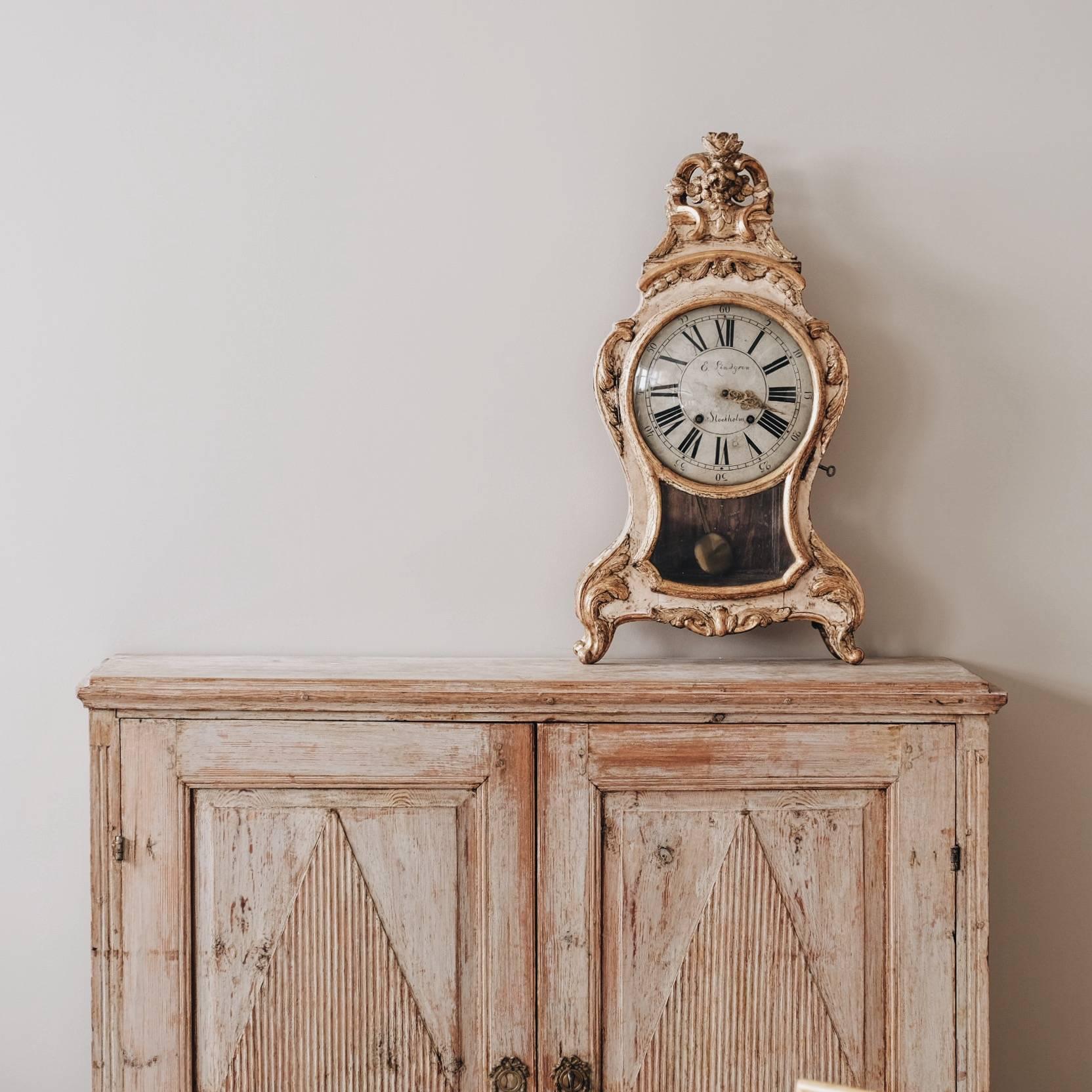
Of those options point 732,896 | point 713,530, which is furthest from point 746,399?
point 732,896

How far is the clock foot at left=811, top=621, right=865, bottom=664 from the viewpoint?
5.23ft

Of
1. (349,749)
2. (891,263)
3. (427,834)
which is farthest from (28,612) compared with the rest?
(891,263)

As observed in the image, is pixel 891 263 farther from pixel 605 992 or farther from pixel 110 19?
pixel 110 19

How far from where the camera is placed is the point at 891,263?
172cm

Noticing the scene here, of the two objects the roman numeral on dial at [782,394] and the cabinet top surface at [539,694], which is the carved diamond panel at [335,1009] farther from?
the roman numeral on dial at [782,394]

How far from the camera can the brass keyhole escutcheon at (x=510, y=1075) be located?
1440mm

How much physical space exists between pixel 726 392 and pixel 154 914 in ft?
4.07

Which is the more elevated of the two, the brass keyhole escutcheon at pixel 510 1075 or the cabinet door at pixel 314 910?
the cabinet door at pixel 314 910

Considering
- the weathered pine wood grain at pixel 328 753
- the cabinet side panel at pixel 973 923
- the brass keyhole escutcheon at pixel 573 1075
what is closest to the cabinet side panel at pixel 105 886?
the weathered pine wood grain at pixel 328 753

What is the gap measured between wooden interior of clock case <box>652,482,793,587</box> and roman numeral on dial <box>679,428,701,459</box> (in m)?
0.06

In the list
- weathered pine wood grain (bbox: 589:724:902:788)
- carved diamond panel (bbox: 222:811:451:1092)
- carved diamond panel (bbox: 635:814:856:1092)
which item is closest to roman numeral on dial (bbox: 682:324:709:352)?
weathered pine wood grain (bbox: 589:724:902:788)

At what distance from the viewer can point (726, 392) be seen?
1.60 metres

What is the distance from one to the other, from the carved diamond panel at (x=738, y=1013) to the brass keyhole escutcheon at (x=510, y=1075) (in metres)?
0.18

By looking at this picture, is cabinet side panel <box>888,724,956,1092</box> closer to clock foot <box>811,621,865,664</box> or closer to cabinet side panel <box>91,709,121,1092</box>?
clock foot <box>811,621,865,664</box>
